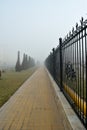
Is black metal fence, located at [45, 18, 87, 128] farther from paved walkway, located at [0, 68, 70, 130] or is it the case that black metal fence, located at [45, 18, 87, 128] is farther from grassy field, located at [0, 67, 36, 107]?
grassy field, located at [0, 67, 36, 107]

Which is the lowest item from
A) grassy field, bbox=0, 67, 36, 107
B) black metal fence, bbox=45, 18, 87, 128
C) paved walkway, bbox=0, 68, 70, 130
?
grassy field, bbox=0, 67, 36, 107

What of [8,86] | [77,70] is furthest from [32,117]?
[8,86]

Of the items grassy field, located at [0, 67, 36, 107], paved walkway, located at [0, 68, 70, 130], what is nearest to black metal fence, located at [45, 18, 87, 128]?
paved walkway, located at [0, 68, 70, 130]

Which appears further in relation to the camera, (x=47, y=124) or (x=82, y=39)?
(x=47, y=124)

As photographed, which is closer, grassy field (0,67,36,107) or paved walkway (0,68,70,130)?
paved walkway (0,68,70,130)

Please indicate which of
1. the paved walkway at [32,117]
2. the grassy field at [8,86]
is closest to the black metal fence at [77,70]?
the paved walkway at [32,117]

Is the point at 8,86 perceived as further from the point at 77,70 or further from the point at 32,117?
the point at 77,70

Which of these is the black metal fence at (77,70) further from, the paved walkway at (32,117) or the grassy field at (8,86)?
the grassy field at (8,86)

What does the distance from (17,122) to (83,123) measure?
7.37 feet

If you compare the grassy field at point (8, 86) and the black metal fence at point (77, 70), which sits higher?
the black metal fence at point (77, 70)

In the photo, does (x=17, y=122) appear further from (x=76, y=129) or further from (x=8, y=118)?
(x=76, y=129)

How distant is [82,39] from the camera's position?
625 centimetres

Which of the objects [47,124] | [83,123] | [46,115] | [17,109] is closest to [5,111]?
[17,109]

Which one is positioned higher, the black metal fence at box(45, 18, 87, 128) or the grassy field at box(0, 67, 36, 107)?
the black metal fence at box(45, 18, 87, 128)
